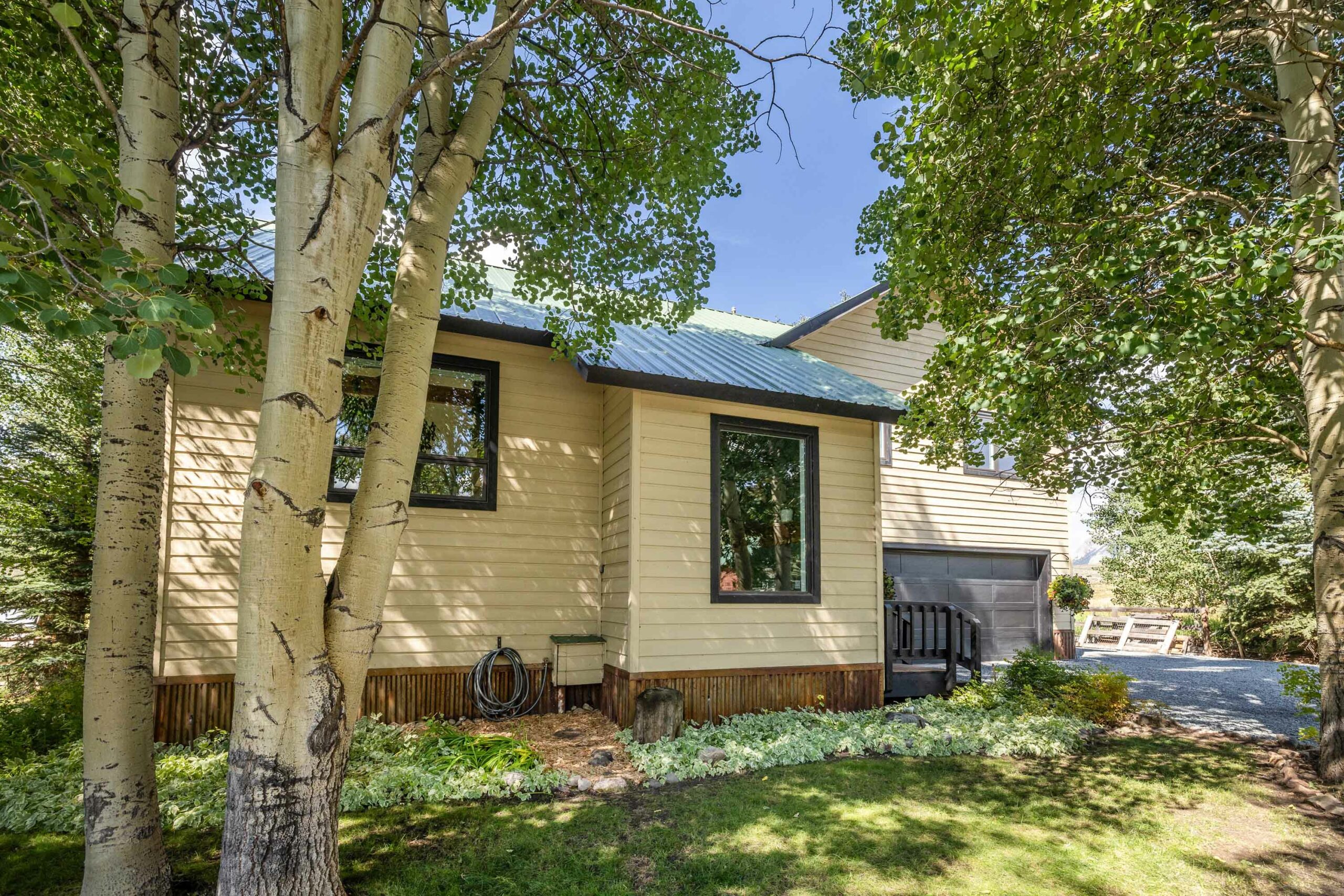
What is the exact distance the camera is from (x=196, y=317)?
196 cm

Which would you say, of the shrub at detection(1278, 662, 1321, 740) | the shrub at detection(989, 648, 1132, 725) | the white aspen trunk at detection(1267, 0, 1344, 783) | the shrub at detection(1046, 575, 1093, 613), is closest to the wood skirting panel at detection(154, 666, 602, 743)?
the shrub at detection(989, 648, 1132, 725)

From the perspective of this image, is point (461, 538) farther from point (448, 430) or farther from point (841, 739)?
point (841, 739)

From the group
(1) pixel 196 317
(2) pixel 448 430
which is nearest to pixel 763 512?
(2) pixel 448 430

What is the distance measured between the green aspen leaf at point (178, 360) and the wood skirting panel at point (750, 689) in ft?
15.1

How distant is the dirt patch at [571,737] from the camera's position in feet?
15.9

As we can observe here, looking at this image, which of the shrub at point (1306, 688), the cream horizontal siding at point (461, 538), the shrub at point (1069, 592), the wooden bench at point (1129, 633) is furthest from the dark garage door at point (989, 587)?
the cream horizontal siding at point (461, 538)

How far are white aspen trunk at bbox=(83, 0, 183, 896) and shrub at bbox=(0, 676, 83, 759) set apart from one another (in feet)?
8.58

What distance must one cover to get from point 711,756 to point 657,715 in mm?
616

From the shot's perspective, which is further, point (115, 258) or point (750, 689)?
point (750, 689)

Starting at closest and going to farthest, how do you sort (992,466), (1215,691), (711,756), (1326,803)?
1. (1326,803)
2. (711,756)
3. (1215,691)
4. (992,466)

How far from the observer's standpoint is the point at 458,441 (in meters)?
6.42

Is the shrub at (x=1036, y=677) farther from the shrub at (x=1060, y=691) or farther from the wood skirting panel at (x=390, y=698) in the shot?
the wood skirting panel at (x=390, y=698)

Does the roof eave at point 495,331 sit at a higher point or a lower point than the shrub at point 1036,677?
higher

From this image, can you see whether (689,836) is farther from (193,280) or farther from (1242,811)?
(193,280)
